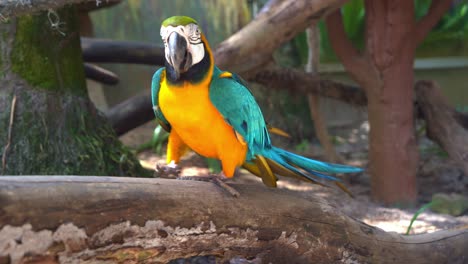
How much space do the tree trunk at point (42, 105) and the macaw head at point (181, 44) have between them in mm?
1043

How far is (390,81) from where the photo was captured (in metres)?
3.20

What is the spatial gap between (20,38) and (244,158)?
50.4 inches

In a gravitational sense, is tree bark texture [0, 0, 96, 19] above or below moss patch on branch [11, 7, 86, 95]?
above

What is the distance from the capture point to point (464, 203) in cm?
321

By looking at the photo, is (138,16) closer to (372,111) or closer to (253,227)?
(372,111)

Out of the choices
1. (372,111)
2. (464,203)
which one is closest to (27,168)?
(372,111)

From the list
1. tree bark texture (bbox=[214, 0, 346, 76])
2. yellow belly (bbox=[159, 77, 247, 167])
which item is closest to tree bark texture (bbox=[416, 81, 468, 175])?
tree bark texture (bbox=[214, 0, 346, 76])

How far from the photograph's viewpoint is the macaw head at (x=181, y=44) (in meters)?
1.45

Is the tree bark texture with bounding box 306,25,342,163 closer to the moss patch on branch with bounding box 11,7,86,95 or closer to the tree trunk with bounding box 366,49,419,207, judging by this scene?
the tree trunk with bounding box 366,49,419,207

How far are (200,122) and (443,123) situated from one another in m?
2.20

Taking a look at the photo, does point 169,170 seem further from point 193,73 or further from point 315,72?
point 315,72

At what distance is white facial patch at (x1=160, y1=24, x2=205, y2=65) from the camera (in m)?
1.47

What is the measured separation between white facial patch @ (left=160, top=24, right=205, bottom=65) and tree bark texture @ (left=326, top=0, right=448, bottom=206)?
1909 millimetres

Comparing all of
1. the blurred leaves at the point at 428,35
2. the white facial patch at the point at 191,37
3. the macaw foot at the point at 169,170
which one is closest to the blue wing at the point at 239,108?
the white facial patch at the point at 191,37
